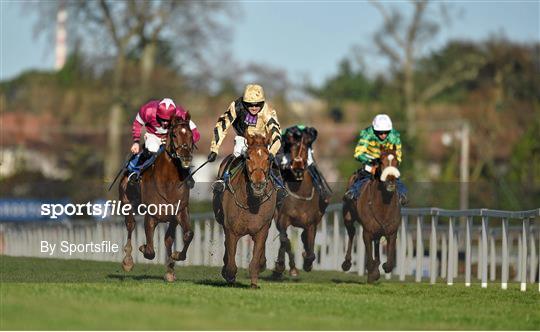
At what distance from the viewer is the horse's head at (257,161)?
1978 centimetres

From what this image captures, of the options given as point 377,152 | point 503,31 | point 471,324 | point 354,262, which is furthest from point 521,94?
point 471,324

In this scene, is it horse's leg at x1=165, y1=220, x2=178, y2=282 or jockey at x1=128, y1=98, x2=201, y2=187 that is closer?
horse's leg at x1=165, y1=220, x2=178, y2=282

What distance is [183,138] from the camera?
2056 centimetres

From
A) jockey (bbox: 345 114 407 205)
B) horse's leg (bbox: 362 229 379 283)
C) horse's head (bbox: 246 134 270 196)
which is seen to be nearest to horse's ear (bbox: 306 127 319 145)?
jockey (bbox: 345 114 407 205)

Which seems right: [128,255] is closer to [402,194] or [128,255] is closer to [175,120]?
[175,120]

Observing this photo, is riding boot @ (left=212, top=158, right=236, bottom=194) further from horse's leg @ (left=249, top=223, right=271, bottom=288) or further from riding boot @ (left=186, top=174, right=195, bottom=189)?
horse's leg @ (left=249, top=223, right=271, bottom=288)

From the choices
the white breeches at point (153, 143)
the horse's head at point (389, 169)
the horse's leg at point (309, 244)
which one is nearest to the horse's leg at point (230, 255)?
the white breeches at point (153, 143)

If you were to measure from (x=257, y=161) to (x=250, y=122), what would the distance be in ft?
6.02

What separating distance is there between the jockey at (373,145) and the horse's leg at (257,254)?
12.6 ft

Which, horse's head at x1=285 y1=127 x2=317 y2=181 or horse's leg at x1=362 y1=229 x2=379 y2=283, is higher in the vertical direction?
horse's head at x1=285 y1=127 x2=317 y2=181

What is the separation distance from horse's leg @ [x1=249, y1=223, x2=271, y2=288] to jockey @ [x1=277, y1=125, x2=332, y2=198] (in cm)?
427

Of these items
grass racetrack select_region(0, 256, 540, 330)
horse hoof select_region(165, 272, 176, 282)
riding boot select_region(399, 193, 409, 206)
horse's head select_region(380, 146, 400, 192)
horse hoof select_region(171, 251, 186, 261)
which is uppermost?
horse's head select_region(380, 146, 400, 192)

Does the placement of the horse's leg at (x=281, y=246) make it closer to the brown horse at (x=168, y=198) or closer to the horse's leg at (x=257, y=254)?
the brown horse at (x=168, y=198)

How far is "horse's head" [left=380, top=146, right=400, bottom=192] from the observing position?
2275cm
